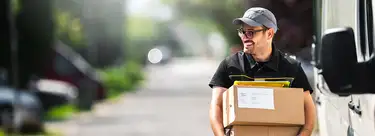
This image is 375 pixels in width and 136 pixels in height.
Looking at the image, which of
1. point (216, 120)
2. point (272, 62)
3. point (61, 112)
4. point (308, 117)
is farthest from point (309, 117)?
point (61, 112)

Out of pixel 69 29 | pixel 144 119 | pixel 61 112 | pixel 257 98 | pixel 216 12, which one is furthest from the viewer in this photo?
pixel 69 29

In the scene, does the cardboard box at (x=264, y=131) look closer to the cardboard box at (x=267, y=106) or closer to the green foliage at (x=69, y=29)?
the cardboard box at (x=267, y=106)

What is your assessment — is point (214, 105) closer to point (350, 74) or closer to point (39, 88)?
point (350, 74)

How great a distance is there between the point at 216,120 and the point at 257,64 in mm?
347

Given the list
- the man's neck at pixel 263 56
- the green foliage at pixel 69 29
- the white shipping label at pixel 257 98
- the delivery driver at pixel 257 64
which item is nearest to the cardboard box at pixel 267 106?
the white shipping label at pixel 257 98

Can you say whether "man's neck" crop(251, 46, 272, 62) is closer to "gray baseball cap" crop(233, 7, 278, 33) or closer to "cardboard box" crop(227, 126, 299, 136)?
"gray baseball cap" crop(233, 7, 278, 33)

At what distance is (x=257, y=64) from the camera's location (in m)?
4.97

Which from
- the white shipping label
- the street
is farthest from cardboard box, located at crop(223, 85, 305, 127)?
the street

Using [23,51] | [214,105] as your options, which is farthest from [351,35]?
[23,51]

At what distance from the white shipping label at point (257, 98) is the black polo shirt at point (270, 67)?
22cm

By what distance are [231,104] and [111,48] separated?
4492 centimetres

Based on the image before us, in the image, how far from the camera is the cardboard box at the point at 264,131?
4840 mm

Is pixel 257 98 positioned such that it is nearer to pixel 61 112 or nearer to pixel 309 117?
pixel 309 117

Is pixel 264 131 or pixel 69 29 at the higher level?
pixel 69 29
